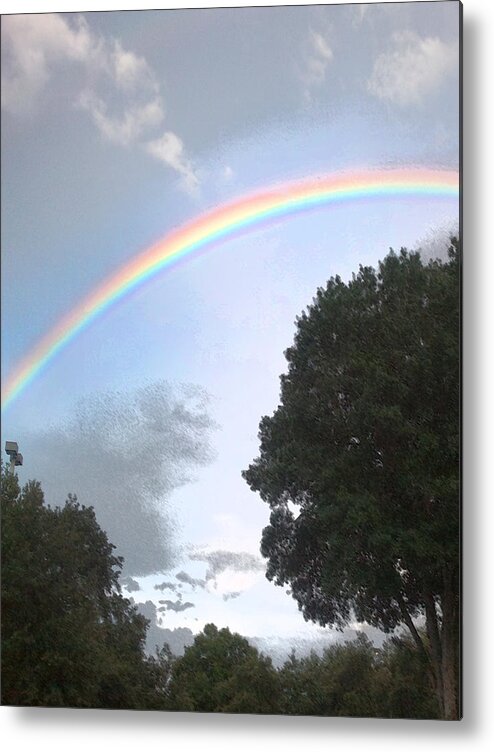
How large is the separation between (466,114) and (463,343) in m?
1.19

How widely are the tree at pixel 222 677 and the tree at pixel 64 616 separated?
169 mm

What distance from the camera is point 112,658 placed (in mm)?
5539

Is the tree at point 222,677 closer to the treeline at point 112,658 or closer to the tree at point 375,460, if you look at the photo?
the treeline at point 112,658

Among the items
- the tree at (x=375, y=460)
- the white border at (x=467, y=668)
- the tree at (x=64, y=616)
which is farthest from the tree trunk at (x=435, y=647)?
the tree at (x=64, y=616)

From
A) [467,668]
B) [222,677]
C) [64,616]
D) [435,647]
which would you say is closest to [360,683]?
[435,647]

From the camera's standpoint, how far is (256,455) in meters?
5.55

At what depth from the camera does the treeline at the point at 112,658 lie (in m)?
5.27

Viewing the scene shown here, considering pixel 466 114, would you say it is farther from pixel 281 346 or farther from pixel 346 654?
pixel 346 654

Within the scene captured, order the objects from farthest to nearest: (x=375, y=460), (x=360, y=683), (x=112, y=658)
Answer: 1. (x=112, y=658)
2. (x=375, y=460)
3. (x=360, y=683)

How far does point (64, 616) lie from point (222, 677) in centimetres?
91

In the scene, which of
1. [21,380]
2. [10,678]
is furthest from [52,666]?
[21,380]

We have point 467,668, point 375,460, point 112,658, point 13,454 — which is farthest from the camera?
point 13,454

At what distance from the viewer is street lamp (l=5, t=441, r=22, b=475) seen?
5703 mm

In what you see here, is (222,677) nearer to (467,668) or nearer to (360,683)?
(360,683)
